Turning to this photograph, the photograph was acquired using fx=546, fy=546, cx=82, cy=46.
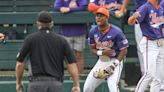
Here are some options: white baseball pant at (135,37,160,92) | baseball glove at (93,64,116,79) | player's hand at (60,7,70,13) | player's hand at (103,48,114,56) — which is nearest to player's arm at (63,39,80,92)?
baseball glove at (93,64,116,79)

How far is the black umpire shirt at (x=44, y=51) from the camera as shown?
6.62m

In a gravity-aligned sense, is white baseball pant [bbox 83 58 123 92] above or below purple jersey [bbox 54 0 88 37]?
below

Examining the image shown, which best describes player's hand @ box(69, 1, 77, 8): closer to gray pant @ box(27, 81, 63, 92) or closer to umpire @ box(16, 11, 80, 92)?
umpire @ box(16, 11, 80, 92)

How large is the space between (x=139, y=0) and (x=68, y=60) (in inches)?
108

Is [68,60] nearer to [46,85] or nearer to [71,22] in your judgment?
[46,85]

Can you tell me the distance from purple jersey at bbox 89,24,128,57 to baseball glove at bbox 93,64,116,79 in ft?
0.86

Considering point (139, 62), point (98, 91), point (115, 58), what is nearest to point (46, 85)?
point (115, 58)

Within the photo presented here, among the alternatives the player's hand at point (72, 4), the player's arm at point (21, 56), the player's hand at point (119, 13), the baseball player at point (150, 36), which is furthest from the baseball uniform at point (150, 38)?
the player's arm at point (21, 56)

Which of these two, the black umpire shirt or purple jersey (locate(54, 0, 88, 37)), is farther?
purple jersey (locate(54, 0, 88, 37))

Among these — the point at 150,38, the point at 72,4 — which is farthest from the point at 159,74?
the point at 72,4

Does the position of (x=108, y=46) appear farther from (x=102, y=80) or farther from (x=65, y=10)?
(x=65, y=10)

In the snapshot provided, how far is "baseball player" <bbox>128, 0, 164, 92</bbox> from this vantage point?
8.12 meters

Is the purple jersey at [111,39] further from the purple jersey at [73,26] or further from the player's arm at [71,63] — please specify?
the player's arm at [71,63]

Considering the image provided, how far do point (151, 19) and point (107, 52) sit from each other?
2.70 feet
